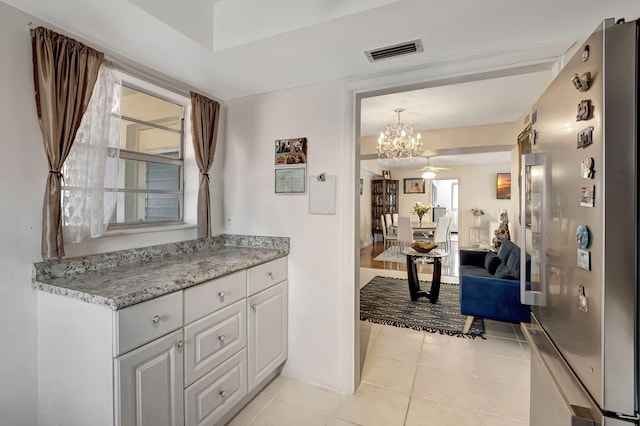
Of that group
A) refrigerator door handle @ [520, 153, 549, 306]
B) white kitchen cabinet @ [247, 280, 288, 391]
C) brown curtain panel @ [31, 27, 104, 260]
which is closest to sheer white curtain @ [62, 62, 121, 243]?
brown curtain panel @ [31, 27, 104, 260]

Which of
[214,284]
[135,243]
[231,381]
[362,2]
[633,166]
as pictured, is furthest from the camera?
[135,243]

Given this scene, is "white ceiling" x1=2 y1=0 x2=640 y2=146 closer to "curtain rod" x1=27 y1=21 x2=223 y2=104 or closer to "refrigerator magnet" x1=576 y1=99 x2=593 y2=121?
"curtain rod" x1=27 y1=21 x2=223 y2=104

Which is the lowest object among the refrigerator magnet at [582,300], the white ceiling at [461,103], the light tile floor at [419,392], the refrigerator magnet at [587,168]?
the light tile floor at [419,392]

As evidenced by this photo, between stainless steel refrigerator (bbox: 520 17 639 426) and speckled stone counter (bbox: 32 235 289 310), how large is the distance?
1.57m

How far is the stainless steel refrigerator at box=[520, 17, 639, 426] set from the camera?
0.78 m

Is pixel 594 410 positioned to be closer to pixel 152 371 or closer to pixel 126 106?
pixel 152 371

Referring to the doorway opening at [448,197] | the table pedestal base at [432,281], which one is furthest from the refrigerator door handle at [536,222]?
the doorway opening at [448,197]

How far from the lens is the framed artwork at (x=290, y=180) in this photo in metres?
2.32

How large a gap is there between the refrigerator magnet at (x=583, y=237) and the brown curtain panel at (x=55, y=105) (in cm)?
217

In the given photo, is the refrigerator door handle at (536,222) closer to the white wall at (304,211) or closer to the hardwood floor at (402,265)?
the white wall at (304,211)

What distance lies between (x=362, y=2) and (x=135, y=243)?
1.93 metres

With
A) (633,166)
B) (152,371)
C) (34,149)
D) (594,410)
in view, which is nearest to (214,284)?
(152,371)

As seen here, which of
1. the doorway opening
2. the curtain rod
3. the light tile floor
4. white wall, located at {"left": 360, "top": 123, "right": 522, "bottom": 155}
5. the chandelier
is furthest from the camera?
the doorway opening

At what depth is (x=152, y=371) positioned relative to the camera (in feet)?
4.35
